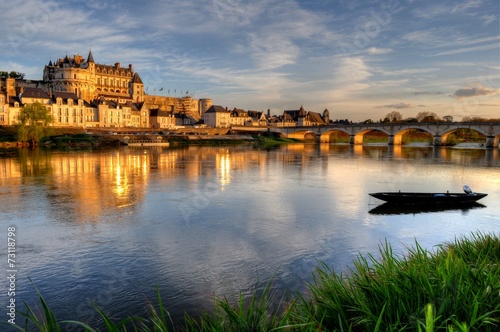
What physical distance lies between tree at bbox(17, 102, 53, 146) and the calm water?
41630mm

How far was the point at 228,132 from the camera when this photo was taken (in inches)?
4587

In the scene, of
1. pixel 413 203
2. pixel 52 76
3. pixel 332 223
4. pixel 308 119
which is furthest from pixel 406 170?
pixel 308 119

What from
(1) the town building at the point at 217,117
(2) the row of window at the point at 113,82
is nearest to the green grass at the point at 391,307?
(1) the town building at the point at 217,117

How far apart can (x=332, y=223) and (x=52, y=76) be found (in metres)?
131

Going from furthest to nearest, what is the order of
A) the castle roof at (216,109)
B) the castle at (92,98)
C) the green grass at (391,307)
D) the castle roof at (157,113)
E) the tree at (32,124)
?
the castle roof at (216,109) < the castle roof at (157,113) < the castle at (92,98) < the tree at (32,124) < the green grass at (391,307)

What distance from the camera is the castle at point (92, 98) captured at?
297 feet

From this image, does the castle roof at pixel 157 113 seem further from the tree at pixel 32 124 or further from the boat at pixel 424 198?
the boat at pixel 424 198

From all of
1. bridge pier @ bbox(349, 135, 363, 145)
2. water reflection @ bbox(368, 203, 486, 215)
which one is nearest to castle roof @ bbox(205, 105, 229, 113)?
bridge pier @ bbox(349, 135, 363, 145)

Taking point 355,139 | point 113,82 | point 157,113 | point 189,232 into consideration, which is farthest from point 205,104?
point 189,232

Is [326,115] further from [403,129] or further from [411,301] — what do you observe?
[411,301]

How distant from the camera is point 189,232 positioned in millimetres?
15547

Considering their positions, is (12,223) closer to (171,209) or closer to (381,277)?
(171,209)

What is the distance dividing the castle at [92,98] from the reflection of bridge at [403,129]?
2953 cm

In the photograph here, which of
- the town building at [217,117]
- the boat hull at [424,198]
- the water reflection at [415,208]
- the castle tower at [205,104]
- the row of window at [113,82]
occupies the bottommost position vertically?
the water reflection at [415,208]
